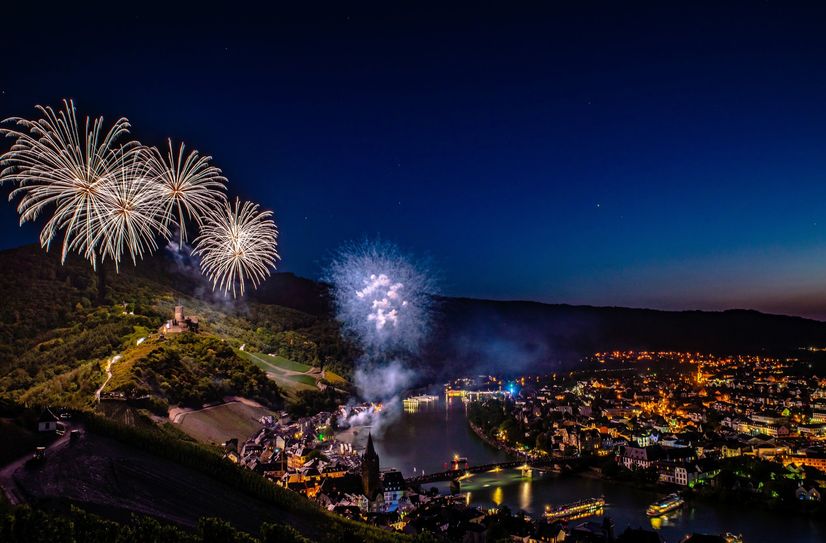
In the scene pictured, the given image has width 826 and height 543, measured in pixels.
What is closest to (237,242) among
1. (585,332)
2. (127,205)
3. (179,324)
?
(127,205)

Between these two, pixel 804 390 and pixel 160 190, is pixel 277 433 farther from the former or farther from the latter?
pixel 804 390

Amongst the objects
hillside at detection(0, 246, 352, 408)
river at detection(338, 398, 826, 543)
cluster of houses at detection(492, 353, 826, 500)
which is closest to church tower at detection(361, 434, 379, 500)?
river at detection(338, 398, 826, 543)

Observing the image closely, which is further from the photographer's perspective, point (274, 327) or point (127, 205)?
point (274, 327)

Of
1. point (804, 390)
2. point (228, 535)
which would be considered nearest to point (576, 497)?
point (228, 535)

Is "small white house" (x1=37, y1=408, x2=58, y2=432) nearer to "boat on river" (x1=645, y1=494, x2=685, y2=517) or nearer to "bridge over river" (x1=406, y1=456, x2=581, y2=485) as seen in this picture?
"bridge over river" (x1=406, y1=456, x2=581, y2=485)

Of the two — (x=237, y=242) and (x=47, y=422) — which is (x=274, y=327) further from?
(x=47, y=422)

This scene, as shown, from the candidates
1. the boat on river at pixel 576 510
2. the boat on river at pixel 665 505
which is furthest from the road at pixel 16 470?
the boat on river at pixel 665 505
